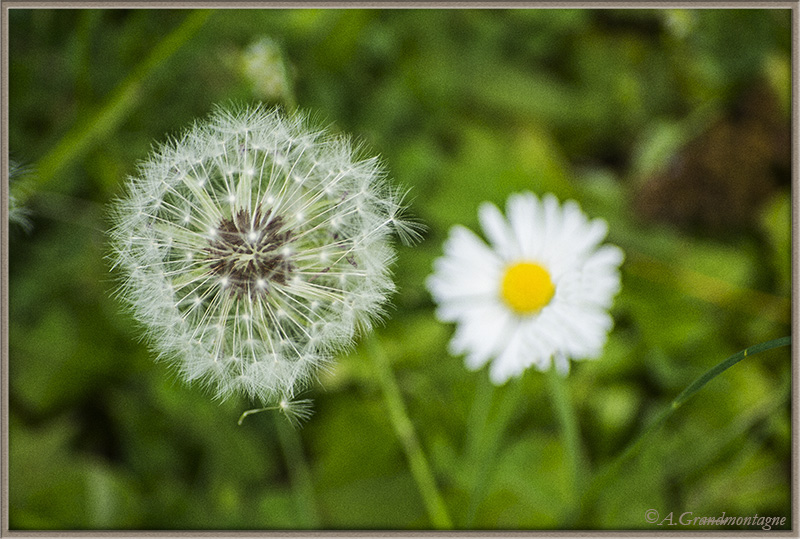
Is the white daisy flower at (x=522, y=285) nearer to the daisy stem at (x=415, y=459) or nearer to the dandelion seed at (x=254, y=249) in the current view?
the daisy stem at (x=415, y=459)

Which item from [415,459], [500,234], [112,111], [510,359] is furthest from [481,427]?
[112,111]

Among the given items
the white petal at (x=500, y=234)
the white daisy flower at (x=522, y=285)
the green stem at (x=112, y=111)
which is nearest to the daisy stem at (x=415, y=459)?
the white daisy flower at (x=522, y=285)

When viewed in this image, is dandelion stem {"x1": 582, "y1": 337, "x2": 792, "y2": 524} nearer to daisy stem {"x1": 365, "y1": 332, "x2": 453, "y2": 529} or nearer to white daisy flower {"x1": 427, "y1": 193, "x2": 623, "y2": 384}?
white daisy flower {"x1": 427, "y1": 193, "x2": 623, "y2": 384}

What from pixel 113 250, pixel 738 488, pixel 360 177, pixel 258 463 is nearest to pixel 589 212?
pixel 738 488

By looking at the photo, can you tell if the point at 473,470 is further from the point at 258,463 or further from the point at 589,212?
the point at 589,212

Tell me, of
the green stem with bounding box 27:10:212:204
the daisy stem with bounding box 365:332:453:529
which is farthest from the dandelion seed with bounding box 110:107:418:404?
the green stem with bounding box 27:10:212:204

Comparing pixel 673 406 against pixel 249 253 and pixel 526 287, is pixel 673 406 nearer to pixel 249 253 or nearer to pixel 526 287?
pixel 526 287
